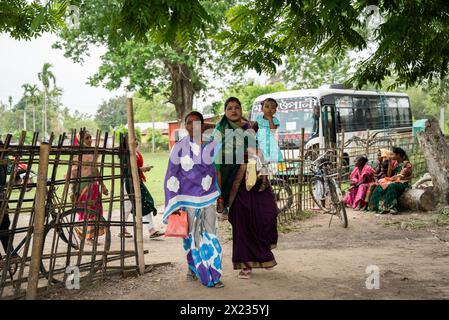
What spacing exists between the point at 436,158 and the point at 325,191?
7.41 feet

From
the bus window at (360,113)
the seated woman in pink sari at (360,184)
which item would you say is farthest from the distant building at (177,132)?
the bus window at (360,113)

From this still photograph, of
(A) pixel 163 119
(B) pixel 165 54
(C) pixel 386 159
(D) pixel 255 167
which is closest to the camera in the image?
(D) pixel 255 167

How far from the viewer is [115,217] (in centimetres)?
1027

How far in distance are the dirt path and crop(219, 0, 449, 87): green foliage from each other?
1915 millimetres

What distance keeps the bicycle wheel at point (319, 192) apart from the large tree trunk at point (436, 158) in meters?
2.02

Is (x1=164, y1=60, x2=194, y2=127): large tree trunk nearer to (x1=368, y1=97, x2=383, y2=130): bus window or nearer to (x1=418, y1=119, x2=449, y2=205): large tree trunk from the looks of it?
(x1=368, y1=97, x2=383, y2=130): bus window

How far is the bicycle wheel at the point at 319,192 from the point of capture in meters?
9.17

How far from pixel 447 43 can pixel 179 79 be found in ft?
52.0

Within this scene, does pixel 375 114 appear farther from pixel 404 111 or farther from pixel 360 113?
pixel 404 111

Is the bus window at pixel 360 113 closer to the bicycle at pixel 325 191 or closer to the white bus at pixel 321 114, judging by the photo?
the white bus at pixel 321 114

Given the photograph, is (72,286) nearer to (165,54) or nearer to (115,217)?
(115,217)

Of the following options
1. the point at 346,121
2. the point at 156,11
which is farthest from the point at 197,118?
the point at 346,121

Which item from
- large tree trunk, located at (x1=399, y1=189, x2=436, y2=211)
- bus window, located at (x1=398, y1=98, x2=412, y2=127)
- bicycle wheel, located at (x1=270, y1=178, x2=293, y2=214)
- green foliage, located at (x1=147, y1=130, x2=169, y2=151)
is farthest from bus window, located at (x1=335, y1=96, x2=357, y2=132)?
green foliage, located at (x1=147, y1=130, x2=169, y2=151)

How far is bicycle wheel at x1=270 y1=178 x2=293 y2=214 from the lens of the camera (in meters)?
8.63
